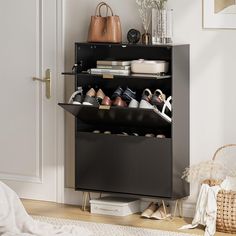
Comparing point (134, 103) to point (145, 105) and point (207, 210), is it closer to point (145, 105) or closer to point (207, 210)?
point (145, 105)

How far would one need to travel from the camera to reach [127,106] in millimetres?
6094

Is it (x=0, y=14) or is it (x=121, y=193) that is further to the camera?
(x=0, y=14)

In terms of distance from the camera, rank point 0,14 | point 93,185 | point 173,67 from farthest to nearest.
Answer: point 0,14
point 93,185
point 173,67

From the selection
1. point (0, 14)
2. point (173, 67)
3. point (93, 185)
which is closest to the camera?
point (173, 67)

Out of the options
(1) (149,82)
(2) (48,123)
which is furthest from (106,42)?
(2) (48,123)

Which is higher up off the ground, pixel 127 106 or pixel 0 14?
pixel 0 14

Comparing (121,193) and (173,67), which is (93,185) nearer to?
(121,193)

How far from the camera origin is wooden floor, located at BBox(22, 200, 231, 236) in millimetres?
5988

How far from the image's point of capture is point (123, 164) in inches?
243

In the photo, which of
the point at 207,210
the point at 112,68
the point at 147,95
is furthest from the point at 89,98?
the point at 207,210

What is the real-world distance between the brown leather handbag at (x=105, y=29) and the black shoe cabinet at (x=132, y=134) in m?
0.06

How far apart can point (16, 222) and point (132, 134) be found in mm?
1434

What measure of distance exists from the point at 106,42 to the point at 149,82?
1.42ft

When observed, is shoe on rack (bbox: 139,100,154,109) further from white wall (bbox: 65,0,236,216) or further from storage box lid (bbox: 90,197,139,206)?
storage box lid (bbox: 90,197,139,206)
